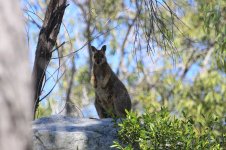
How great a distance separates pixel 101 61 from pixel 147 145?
184 inches

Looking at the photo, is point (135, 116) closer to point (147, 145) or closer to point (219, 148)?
point (147, 145)

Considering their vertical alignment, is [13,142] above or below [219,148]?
above

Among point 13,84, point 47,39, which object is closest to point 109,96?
point 47,39

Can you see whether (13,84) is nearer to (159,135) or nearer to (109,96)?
(159,135)

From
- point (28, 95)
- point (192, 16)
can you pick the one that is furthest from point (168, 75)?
point (28, 95)

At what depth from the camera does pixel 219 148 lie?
25.5ft

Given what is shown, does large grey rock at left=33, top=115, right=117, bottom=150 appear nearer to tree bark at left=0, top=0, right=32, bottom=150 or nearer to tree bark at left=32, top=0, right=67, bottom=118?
tree bark at left=32, top=0, right=67, bottom=118

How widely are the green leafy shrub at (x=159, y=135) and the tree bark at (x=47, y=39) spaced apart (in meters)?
1.84

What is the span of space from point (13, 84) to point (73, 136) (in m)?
4.89

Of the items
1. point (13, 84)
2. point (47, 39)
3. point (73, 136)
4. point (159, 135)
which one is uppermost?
point (47, 39)

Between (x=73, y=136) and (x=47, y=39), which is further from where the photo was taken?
(x=47, y=39)

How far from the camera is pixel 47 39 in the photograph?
938 cm

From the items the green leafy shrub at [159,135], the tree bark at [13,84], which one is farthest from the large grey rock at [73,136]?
the tree bark at [13,84]

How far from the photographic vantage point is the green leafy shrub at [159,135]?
770cm
